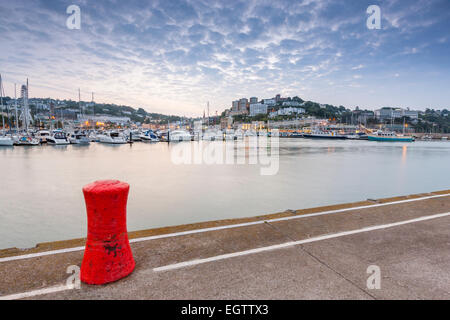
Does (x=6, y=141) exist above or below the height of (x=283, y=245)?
above

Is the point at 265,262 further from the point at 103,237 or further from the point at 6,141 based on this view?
the point at 6,141

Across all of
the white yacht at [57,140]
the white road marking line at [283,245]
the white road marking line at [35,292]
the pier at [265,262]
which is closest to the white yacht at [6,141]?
the white yacht at [57,140]

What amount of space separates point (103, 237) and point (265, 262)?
213 centimetres

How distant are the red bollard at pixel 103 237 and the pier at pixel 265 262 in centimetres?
14

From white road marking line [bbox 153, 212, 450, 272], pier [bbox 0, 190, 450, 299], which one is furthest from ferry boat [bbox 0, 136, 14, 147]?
white road marking line [bbox 153, 212, 450, 272]

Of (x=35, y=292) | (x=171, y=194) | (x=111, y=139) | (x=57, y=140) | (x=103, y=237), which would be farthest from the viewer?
(x=111, y=139)

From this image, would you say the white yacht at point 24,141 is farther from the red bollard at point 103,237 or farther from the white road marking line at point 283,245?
the white road marking line at point 283,245

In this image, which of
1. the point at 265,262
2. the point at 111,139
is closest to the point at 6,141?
the point at 111,139

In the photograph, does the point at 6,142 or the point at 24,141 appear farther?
the point at 24,141

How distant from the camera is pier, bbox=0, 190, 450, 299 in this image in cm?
292

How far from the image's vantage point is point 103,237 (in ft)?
10.1

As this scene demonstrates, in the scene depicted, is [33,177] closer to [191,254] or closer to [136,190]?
[136,190]

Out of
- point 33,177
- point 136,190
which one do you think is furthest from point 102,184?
point 33,177
